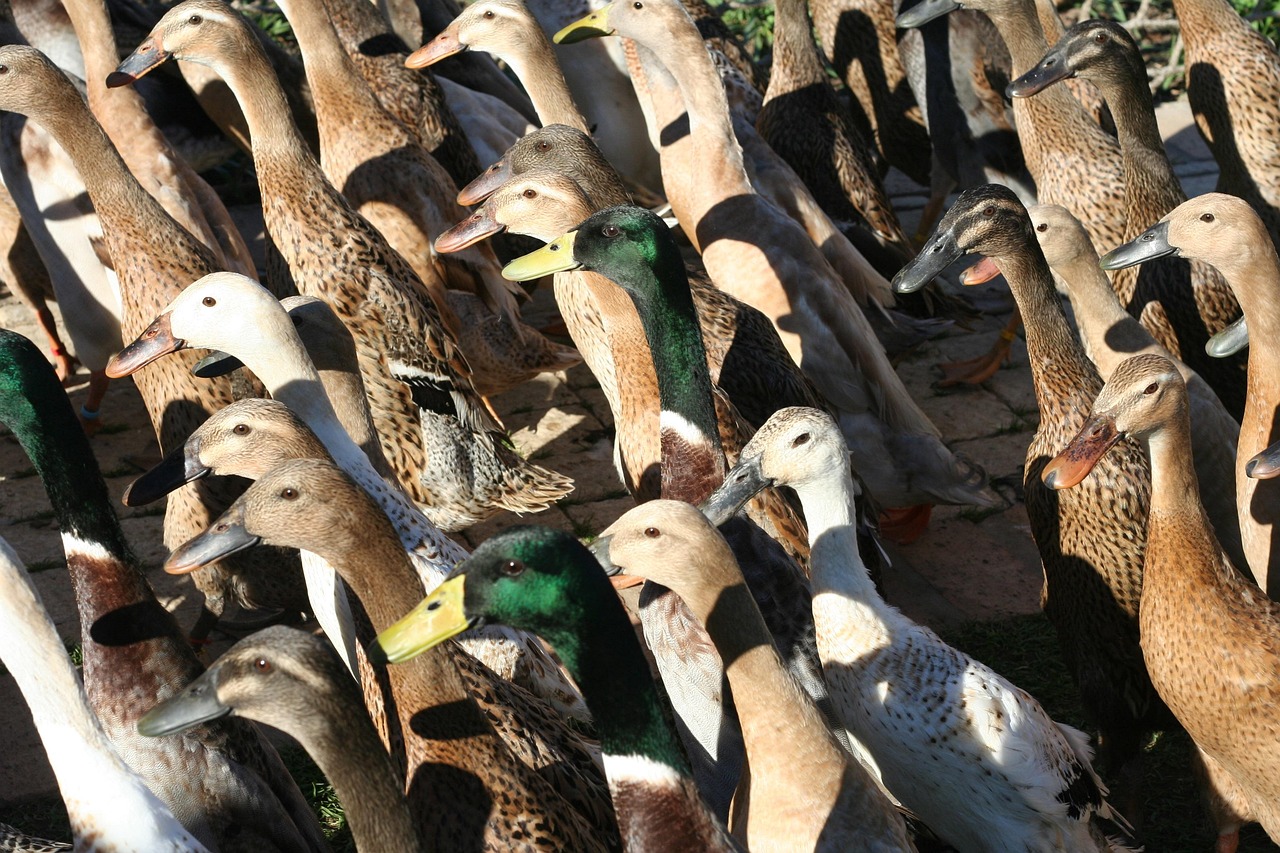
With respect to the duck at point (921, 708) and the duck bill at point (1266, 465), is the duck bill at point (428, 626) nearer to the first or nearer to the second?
the duck at point (921, 708)

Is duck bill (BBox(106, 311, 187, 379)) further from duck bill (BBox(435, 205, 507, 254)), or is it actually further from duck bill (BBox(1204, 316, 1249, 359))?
duck bill (BBox(1204, 316, 1249, 359))

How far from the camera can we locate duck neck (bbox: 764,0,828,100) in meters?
6.47

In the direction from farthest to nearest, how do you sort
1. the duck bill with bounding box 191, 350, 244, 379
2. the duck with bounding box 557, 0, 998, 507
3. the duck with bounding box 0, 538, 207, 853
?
the duck with bounding box 557, 0, 998, 507, the duck bill with bounding box 191, 350, 244, 379, the duck with bounding box 0, 538, 207, 853

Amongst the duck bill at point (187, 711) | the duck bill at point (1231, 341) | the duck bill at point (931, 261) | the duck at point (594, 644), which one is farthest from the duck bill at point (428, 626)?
the duck bill at point (1231, 341)

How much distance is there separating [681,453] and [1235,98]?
3.11 meters

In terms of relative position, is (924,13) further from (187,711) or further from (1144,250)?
(187,711)

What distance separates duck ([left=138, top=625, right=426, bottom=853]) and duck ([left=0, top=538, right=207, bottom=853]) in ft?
1.06

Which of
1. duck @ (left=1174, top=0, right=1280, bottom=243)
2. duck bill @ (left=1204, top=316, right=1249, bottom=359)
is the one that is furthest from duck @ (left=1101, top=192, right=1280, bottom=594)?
duck @ (left=1174, top=0, right=1280, bottom=243)

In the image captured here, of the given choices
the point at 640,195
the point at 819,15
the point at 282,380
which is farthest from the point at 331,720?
the point at 819,15

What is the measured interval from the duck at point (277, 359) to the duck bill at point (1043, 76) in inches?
110

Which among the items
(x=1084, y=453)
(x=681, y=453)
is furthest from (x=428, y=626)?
(x=1084, y=453)

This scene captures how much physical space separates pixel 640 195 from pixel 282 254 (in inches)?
103

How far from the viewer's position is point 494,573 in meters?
2.66

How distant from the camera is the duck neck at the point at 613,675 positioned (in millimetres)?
2691
